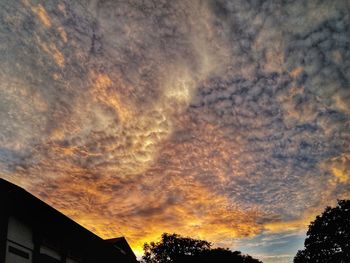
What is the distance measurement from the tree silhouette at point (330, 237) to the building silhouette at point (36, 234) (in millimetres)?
44292

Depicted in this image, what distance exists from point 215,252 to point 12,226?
57752mm

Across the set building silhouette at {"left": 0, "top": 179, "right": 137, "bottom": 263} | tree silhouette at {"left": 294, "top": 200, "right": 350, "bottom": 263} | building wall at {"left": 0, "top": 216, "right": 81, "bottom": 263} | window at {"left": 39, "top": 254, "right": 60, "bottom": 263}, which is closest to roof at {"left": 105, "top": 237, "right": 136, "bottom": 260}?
building silhouette at {"left": 0, "top": 179, "right": 137, "bottom": 263}

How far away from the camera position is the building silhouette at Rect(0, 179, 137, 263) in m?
11.9

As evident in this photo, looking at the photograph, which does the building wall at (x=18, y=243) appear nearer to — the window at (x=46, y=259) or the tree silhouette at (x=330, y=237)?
the window at (x=46, y=259)

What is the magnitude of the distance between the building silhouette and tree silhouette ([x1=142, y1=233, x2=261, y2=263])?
49.2 meters

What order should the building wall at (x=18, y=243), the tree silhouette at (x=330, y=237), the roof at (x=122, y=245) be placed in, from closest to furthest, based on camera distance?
the building wall at (x=18, y=243) < the roof at (x=122, y=245) < the tree silhouette at (x=330, y=237)

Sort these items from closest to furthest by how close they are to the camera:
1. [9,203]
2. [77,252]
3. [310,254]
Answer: [9,203] < [77,252] < [310,254]

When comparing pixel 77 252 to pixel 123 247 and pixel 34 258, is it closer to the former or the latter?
pixel 34 258

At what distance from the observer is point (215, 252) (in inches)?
2510

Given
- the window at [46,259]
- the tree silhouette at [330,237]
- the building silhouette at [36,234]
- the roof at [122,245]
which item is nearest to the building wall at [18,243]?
the building silhouette at [36,234]

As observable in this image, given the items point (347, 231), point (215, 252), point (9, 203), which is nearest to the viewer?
point (9, 203)

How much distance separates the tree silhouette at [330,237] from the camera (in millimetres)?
48344

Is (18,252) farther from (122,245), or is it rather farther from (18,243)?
(122,245)

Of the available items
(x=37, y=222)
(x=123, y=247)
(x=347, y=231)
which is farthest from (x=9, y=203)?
(x=347, y=231)
